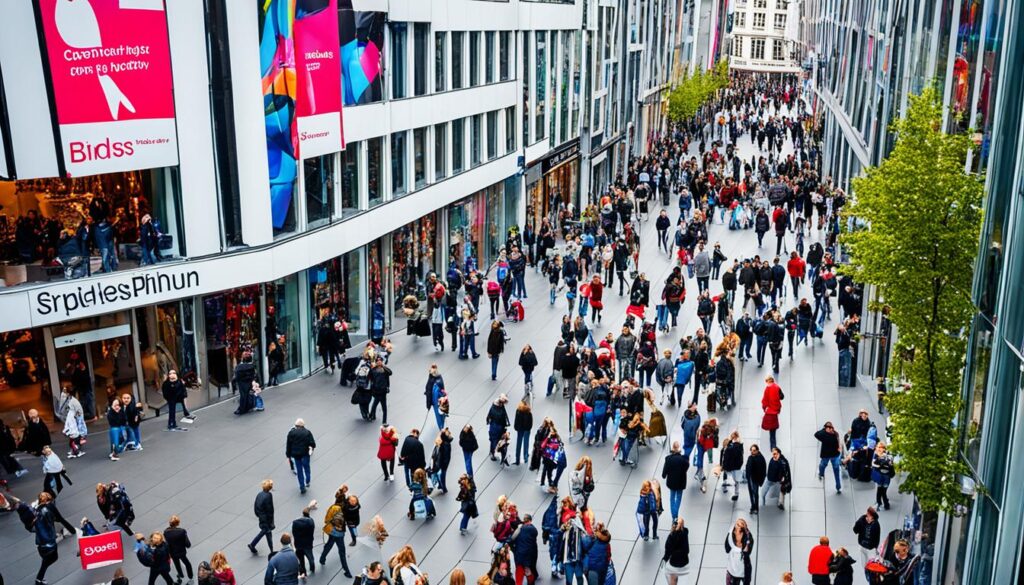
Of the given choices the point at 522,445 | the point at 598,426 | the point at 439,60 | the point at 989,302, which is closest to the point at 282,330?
the point at 522,445

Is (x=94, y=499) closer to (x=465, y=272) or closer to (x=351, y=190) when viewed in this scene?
(x=351, y=190)

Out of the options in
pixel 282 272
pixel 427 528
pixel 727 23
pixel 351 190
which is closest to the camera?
pixel 427 528

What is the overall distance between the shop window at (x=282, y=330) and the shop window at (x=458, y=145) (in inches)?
419

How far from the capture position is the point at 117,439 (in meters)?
21.8

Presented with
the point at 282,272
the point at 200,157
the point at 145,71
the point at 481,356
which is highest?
the point at 145,71

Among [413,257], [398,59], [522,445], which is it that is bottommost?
[522,445]

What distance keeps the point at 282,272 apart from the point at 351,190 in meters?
4.26

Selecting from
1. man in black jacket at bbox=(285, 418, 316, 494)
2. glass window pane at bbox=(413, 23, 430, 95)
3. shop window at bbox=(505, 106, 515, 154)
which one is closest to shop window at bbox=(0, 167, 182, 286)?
man in black jacket at bbox=(285, 418, 316, 494)

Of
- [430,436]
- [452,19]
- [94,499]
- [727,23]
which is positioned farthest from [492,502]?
[727,23]

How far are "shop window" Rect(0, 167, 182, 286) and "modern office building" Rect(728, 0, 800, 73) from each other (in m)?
138

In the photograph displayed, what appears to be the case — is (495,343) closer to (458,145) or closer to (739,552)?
(739,552)

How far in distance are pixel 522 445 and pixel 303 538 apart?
6.03 m

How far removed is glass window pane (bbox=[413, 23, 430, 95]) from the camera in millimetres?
31906

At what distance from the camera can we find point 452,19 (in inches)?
1330
